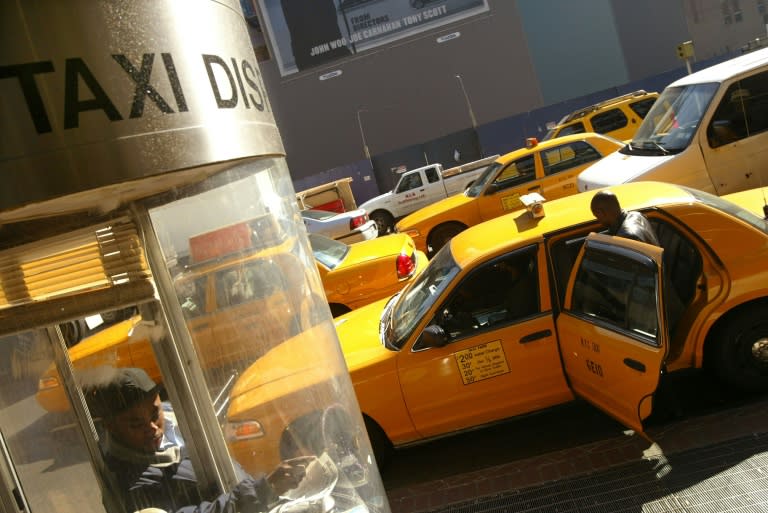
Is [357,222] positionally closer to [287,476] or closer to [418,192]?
[418,192]

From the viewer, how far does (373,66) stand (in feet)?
116

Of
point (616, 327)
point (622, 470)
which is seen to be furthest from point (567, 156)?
point (622, 470)

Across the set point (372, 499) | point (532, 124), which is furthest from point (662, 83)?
point (372, 499)

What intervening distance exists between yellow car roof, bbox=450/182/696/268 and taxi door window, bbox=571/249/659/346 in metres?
0.55

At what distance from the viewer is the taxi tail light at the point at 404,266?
9180 millimetres

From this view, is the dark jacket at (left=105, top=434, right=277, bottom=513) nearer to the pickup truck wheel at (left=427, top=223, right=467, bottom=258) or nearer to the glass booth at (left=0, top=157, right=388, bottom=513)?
the glass booth at (left=0, top=157, right=388, bottom=513)

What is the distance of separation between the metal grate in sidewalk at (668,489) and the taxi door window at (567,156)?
864 cm

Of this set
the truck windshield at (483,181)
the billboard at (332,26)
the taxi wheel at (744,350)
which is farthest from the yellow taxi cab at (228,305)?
the billboard at (332,26)

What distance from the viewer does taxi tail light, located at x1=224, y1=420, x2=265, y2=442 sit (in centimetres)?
306

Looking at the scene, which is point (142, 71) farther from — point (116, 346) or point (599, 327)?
point (599, 327)

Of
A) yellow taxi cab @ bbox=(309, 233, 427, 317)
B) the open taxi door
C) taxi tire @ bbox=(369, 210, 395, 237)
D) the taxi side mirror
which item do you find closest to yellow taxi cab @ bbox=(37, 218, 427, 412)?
the open taxi door

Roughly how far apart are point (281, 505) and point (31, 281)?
124 centimetres

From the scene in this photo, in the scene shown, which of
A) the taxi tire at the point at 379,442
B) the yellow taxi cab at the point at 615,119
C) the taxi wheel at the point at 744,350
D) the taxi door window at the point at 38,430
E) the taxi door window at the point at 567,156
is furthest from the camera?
the yellow taxi cab at the point at 615,119

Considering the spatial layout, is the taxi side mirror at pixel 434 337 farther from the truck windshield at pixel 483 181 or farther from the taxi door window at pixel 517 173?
the truck windshield at pixel 483 181
